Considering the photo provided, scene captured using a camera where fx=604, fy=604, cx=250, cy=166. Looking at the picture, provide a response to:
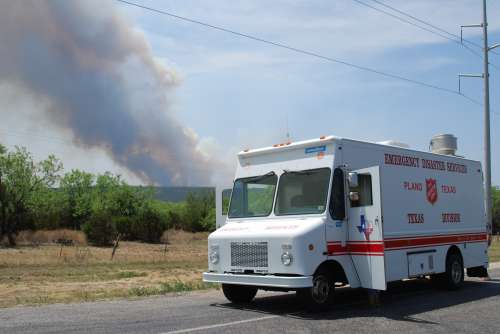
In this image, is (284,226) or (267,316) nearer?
(267,316)

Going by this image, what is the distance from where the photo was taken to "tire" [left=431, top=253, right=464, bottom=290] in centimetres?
1362

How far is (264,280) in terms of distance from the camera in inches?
403

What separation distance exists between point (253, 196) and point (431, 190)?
13.8 feet

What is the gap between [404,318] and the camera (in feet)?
32.7

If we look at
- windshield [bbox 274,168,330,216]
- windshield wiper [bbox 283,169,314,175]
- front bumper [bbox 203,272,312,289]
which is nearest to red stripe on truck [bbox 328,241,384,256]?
windshield [bbox 274,168,330,216]

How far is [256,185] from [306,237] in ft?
6.98

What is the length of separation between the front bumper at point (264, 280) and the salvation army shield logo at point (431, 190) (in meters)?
4.52

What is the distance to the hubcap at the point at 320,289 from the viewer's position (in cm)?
1027

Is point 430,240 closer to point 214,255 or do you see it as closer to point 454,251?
point 454,251

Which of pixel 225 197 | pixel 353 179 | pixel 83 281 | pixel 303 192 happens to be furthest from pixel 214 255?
pixel 83 281

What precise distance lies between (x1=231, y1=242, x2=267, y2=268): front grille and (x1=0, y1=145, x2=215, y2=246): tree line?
4586 cm

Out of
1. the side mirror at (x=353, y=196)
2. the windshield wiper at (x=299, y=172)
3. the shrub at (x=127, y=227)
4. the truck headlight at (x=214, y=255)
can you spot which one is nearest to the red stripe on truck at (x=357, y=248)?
the side mirror at (x=353, y=196)

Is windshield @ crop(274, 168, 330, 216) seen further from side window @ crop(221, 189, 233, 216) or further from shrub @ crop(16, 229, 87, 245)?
shrub @ crop(16, 229, 87, 245)

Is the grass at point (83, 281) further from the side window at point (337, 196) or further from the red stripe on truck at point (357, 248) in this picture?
the side window at point (337, 196)
